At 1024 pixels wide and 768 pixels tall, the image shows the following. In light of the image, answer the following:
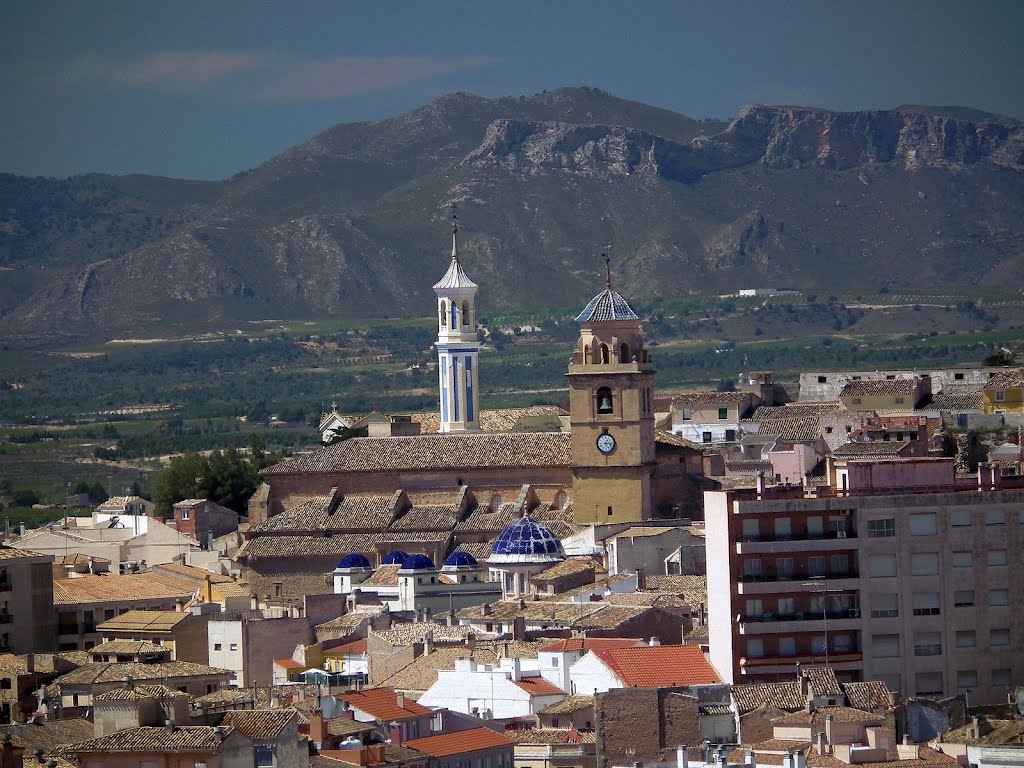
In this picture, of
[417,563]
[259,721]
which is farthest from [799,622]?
[417,563]

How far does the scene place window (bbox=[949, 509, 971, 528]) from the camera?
5622cm

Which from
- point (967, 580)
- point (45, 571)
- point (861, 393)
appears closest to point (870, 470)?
point (967, 580)

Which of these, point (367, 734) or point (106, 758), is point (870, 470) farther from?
point (106, 758)

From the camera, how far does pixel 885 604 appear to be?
183 ft

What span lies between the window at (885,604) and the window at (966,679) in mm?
1702

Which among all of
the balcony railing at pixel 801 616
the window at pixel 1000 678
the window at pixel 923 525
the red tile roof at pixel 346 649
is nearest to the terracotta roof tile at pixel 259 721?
the balcony railing at pixel 801 616

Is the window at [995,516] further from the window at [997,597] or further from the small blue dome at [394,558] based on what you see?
the small blue dome at [394,558]

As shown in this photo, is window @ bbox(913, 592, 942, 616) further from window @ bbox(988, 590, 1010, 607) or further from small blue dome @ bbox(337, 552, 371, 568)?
small blue dome @ bbox(337, 552, 371, 568)

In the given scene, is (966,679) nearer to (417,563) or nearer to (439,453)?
(417,563)

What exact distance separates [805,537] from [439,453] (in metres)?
32.9

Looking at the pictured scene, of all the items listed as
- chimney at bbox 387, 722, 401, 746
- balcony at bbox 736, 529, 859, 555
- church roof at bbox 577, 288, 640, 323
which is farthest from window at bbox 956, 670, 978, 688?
church roof at bbox 577, 288, 640, 323

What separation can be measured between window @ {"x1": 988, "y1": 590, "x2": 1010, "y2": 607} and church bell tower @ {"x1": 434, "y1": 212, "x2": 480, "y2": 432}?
144 ft

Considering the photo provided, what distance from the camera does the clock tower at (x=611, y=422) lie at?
82.9 m

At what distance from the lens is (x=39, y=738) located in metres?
51.0
